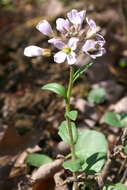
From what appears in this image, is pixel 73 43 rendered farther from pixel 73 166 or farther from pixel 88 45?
pixel 73 166

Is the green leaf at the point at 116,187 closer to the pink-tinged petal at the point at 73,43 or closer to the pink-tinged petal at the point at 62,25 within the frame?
the pink-tinged petal at the point at 73,43

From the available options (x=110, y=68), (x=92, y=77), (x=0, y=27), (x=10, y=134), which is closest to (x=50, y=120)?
(x=10, y=134)

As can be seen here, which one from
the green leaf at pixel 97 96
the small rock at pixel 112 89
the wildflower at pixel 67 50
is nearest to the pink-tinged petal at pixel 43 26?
the wildflower at pixel 67 50

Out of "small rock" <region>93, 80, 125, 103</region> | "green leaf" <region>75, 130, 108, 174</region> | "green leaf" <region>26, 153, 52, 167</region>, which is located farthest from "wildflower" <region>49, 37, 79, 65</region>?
"small rock" <region>93, 80, 125, 103</region>

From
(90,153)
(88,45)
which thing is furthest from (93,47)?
(90,153)

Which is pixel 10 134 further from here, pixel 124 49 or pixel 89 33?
pixel 124 49

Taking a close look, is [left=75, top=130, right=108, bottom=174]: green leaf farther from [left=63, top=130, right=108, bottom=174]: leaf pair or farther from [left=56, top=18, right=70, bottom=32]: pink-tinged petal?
[left=56, top=18, right=70, bottom=32]: pink-tinged petal
